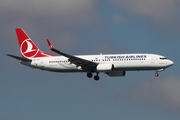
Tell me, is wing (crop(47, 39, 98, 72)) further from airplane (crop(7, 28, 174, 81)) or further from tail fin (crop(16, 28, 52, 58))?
tail fin (crop(16, 28, 52, 58))

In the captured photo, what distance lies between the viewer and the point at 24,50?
11406 cm

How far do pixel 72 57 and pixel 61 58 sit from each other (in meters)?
4.62

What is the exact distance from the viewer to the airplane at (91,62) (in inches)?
3996

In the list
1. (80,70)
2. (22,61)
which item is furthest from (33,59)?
(80,70)

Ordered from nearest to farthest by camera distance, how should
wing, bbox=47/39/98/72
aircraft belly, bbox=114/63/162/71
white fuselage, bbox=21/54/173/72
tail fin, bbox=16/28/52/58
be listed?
aircraft belly, bbox=114/63/162/71 < white fuselage, bbox=21/54/173/72 < wing, bbox=47/39/98/72 < tail fin, bbox=16/28/52/58

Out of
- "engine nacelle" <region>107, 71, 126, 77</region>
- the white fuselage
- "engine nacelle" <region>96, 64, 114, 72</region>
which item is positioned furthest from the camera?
"engine nacelle" <region>107, 71, 126, 77</region>

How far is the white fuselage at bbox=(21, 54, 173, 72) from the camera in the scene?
333 feet

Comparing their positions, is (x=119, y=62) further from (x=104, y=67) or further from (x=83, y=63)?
(x=83, y=63)

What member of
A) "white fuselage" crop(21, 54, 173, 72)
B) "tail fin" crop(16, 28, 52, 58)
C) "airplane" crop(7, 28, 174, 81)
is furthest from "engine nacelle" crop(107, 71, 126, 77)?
"tail fin" crop(16, 28, 52, 58)

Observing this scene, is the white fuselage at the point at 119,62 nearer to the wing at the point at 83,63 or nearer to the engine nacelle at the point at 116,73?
the wing at the point at 83,63

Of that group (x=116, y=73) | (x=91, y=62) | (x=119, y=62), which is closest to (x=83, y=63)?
(x=91, y=62)

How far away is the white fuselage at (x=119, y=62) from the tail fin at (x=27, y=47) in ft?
9.71

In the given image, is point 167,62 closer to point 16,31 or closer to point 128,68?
point 128,68

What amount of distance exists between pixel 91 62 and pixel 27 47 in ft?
49.0
